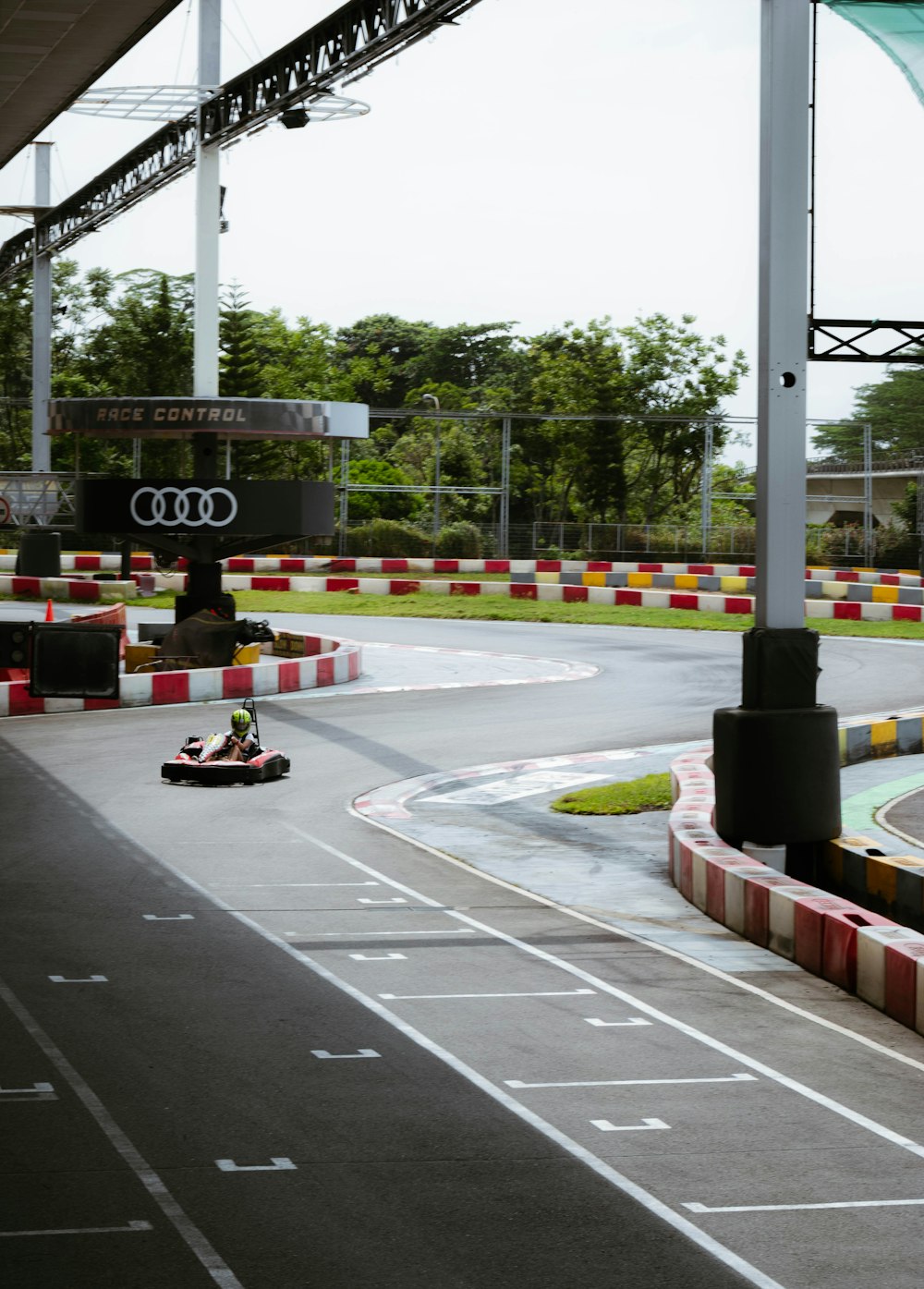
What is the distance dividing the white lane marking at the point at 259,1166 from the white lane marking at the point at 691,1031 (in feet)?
8.08

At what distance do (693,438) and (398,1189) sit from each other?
55.9 metres

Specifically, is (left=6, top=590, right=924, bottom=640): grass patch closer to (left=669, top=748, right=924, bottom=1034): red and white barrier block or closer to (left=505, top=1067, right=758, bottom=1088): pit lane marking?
(left=669, top=748, right=924, bottom=1034): red and white barrier block

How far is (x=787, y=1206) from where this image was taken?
6328 mm

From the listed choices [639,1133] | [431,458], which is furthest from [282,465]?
[639,1133]

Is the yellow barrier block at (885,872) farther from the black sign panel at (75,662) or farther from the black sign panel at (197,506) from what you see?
the black sign panel at (197,506)

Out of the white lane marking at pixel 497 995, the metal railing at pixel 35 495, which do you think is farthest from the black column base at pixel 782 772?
the metal railing at pixel 35 495

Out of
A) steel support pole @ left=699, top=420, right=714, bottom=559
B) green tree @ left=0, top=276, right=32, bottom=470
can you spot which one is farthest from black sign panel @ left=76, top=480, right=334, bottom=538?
green tree @ left=0, top=276, right=32, bottom=470

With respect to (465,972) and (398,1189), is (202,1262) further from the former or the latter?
(465,972)

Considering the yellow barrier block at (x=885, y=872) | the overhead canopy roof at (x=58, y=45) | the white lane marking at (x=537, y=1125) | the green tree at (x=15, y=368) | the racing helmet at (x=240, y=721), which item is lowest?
the white lane marking at (x=537, y=1125)

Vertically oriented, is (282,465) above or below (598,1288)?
above

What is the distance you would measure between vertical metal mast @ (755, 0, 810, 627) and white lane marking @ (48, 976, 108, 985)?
5190 millimetres

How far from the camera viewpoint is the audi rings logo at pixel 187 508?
2542 cm

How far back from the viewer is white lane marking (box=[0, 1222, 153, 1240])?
5875 mm

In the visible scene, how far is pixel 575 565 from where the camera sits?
47750mm
